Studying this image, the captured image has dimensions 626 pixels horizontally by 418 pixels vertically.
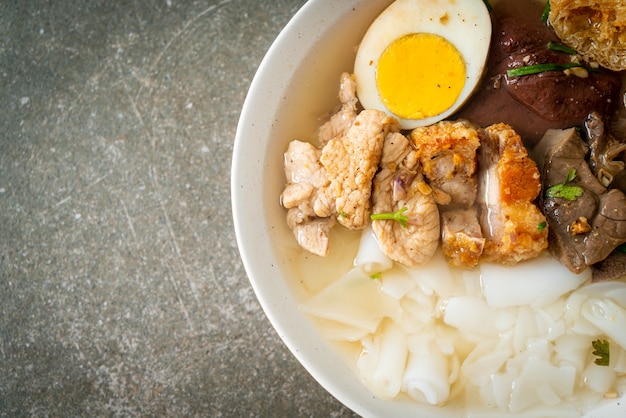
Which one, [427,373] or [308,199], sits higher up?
[308,199]

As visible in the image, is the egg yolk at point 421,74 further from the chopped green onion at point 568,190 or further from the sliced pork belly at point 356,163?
the chopped green onion at point 568,190

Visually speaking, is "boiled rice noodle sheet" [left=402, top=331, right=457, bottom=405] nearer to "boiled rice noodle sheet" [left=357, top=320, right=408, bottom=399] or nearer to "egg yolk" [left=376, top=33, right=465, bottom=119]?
"boiled rice noodle sheet" [left=357, top=320, right=408, bottom=399]

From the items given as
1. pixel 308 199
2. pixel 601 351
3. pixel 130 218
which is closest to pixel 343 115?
pixel 308 199

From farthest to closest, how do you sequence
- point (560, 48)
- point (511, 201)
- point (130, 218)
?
point (130, 218), point (560, 48), point (511, 201)

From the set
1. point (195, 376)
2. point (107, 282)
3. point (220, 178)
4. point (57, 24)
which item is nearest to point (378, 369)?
point (195, 376)

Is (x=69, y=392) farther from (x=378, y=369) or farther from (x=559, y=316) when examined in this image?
(x=559, y=316)

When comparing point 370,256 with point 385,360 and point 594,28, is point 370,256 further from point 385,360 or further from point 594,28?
point 594,28

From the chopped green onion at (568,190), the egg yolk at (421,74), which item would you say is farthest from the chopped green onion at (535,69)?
the chopped green onion at (568,190)
